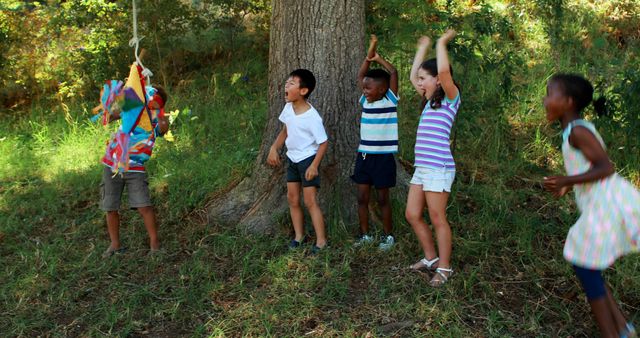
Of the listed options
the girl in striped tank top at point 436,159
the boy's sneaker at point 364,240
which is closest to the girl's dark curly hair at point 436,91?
the girl in striped tank top at point 436,159

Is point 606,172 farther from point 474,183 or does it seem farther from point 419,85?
point 474,183

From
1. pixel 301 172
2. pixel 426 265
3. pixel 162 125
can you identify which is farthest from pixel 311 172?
pixel 162 125

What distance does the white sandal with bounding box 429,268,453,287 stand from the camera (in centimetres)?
407

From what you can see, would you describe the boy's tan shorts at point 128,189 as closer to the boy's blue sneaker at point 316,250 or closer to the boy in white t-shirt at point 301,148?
the boy in white t-shirt at point 301,148

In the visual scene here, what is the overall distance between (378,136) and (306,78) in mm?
651

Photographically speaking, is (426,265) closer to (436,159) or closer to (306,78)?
(436,159)

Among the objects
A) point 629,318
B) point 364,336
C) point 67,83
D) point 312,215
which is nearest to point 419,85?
point 312,215

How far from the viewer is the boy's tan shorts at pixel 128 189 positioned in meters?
4.75

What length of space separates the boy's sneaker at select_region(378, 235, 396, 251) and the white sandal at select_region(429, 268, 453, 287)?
499 millimetres

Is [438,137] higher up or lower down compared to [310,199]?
higher up

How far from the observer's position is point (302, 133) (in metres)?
4.50

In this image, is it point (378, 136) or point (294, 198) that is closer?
point (378, 136)

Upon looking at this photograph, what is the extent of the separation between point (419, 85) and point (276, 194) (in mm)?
1478

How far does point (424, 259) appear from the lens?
170 inches
